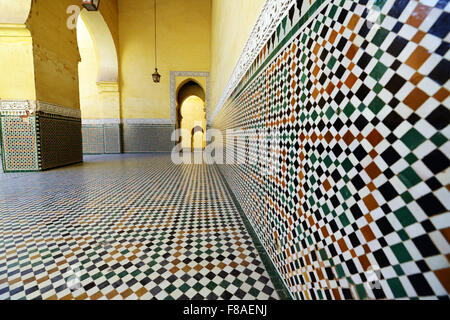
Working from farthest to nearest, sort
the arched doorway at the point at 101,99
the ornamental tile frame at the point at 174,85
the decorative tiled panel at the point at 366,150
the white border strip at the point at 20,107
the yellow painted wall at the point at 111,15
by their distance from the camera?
the ornamental tile frame at the point at 174,85 → the arched doorway at the point at 101,99 → the yellow painted wall at the point at 111,15 → the white border strip at the point at 20,107 → the decorative tiled panel at the point at 366,150

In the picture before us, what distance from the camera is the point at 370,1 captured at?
0.47m

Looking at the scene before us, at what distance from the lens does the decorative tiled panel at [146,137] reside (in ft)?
23.6

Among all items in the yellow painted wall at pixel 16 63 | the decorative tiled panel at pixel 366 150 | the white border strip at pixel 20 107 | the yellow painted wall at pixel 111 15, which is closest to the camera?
the decorative tiled panel at pixel 366 150

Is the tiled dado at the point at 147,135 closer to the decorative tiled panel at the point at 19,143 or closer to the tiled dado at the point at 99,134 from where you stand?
the tiled dado at the point at 99,134

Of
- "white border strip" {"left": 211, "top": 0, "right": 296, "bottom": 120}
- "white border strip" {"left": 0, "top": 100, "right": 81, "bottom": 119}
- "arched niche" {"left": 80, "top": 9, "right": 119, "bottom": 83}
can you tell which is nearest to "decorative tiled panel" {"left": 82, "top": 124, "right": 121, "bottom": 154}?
"arched niche" {"left": 80, "top": 9, "right": 119, "bottom": 83}

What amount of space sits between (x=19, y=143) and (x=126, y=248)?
12.1ft

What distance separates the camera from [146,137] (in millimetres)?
7254

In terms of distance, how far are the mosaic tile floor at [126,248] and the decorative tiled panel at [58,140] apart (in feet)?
5.90

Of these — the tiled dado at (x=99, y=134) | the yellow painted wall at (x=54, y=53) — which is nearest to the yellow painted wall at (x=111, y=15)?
the yellow painted wall at (x=54, y=53)

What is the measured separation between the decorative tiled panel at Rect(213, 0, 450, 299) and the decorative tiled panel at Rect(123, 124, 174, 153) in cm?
683

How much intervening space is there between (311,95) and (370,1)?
265 mm

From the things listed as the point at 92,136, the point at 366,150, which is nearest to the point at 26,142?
the point at 92,136
